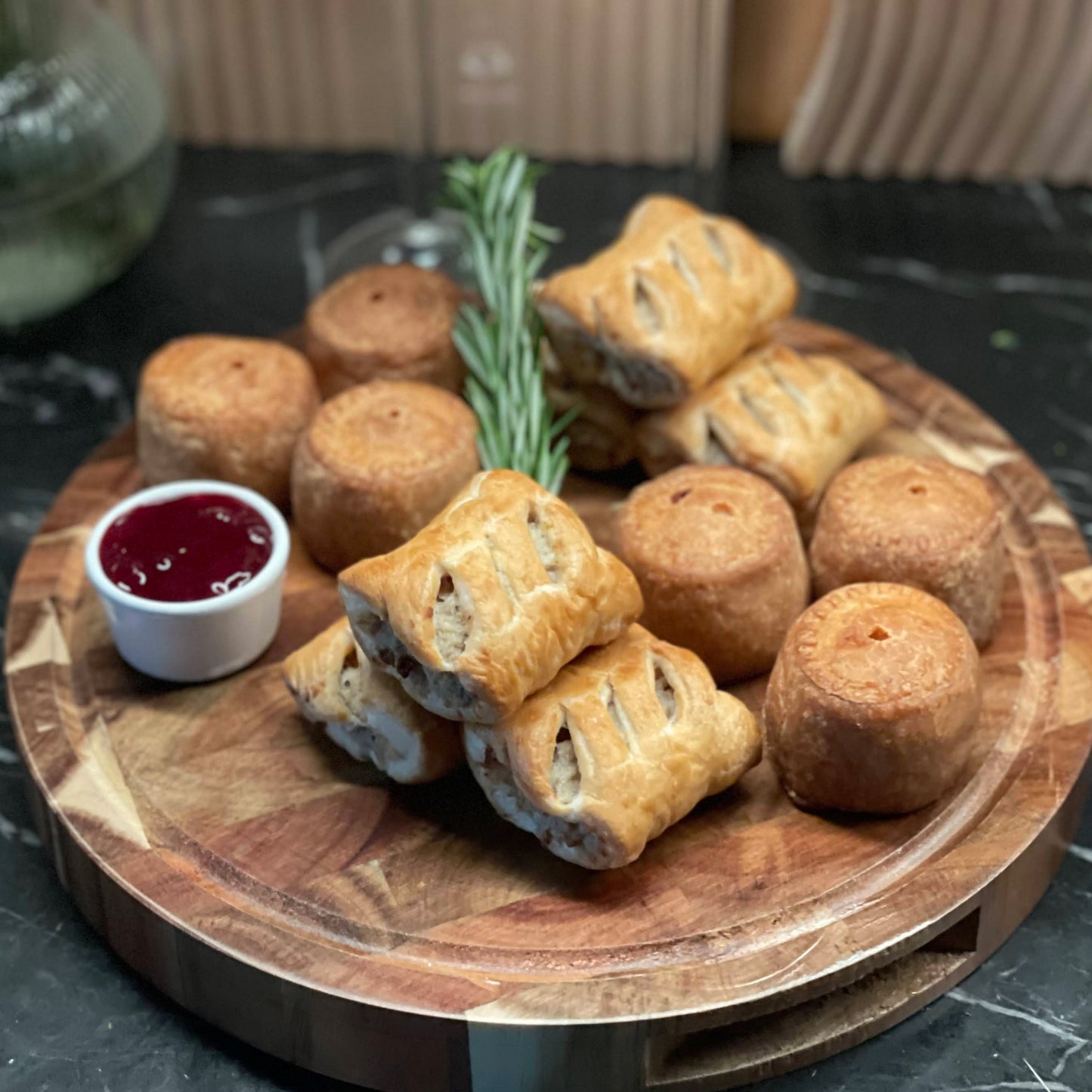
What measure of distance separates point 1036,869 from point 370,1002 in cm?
102

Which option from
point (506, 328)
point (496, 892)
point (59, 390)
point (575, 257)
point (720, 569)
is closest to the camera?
point (496, 892)

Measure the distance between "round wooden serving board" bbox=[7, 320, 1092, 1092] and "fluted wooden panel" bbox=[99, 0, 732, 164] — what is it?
1.88 metres

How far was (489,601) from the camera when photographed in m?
2.29

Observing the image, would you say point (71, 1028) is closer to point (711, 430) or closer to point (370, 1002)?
point (370, 1002)

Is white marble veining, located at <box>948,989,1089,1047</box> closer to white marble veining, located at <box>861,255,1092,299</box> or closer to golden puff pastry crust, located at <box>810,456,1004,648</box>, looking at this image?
golden puff pastry crust, located at <box>810,456,1004,648</box>

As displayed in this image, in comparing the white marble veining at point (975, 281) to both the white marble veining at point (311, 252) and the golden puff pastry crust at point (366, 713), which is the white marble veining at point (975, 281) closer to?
the white marble veining at point (311, 252)

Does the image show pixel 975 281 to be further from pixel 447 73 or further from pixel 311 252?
pixel 311 252

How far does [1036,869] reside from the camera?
2.50 metres

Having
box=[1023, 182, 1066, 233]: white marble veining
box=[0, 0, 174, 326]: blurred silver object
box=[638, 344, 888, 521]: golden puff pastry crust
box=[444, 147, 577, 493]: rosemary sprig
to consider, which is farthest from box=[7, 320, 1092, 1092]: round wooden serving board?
box=[1023, 182, 1066, 233]: white marble veining

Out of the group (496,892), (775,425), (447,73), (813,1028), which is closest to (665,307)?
(775,425)

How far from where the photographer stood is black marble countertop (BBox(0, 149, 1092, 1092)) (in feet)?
7.95

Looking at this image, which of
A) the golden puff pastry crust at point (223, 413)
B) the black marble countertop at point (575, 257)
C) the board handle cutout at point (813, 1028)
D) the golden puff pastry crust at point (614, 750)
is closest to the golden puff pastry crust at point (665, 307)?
the golden puff pastry crust at point (223, 413)

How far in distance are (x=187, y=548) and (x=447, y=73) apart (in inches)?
75.2

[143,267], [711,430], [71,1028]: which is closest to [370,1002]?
[71,1028]
